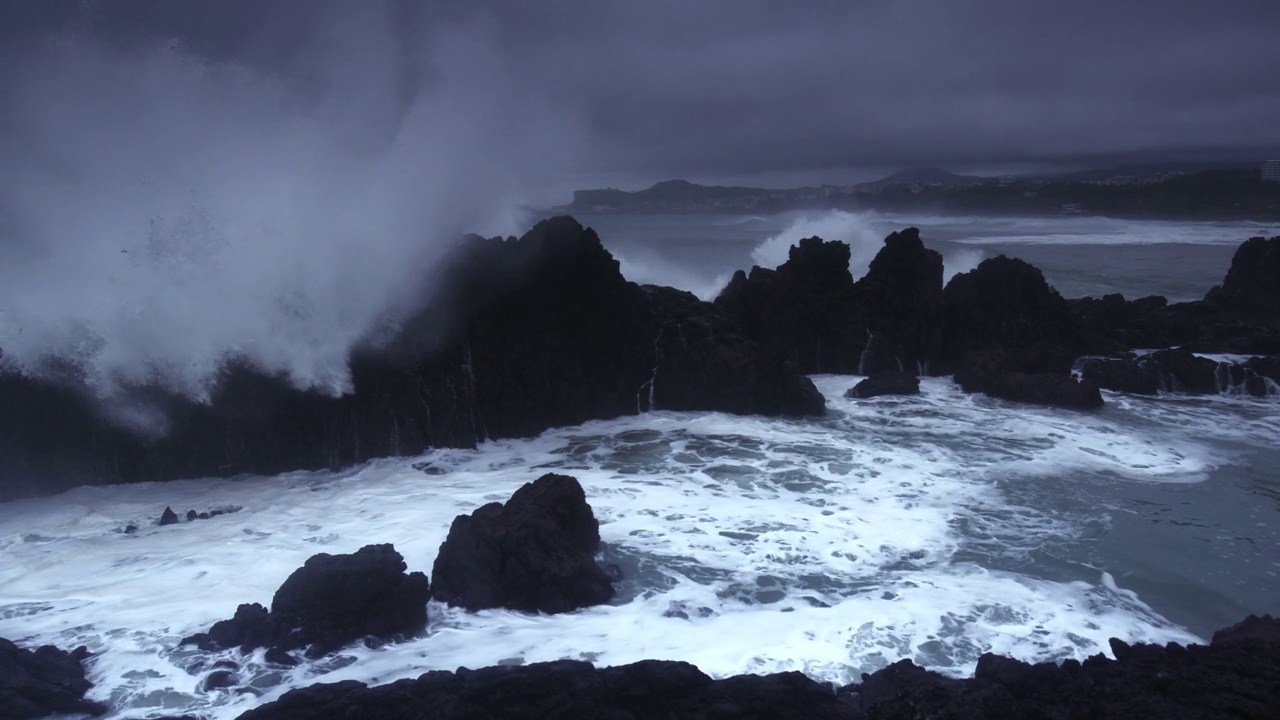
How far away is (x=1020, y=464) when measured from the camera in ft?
38.8

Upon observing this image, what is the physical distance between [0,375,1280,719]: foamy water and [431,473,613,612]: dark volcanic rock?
23 cm

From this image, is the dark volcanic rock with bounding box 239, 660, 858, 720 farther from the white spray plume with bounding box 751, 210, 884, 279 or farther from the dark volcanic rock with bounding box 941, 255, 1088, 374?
the white spray plume with bounding box 751, 210, 884, 279

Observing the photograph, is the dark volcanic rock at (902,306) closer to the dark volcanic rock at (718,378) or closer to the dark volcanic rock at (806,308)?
the dark volcanic rock at (806,308)

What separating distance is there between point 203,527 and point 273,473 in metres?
1.95

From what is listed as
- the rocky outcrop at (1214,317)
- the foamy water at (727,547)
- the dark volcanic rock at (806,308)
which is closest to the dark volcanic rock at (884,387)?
the foamy water at (727,547)

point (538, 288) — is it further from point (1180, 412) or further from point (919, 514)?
→ point (1180, 412)

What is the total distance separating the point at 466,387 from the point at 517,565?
5664 mm

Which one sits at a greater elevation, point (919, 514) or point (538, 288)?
point (538, 288)

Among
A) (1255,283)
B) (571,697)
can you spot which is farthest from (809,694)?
(1255,283)

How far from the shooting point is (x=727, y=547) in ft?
29.0

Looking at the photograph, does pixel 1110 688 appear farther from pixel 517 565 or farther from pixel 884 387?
pixel 884 387

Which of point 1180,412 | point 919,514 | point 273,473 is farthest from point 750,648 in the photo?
point 1180,412

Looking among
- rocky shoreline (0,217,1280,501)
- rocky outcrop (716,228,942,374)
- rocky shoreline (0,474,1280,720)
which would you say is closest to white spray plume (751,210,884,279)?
rocky shoreline (0,217,1280,501)

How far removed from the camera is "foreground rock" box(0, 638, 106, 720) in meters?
5.53
